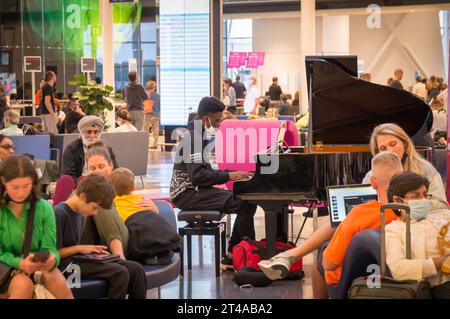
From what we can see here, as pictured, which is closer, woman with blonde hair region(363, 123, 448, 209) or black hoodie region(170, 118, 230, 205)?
woman with blonde hair region(363, 123, 448, 209)

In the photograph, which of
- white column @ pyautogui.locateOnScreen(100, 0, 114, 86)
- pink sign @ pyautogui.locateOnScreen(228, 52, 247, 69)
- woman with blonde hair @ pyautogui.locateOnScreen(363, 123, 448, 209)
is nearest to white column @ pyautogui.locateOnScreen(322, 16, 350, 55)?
pink sign @ pyautogui.locateOnScreen(228, 52, 247, 69)

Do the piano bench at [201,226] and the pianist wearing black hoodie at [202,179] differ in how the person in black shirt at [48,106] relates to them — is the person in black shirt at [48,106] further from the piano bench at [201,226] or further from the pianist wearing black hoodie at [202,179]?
the piano bench at [201,226]

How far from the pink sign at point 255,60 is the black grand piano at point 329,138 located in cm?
2147

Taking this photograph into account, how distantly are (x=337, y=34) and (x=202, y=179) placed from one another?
2251 cm

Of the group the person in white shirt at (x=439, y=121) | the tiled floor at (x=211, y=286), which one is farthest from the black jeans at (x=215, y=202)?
the person in white shirt at (x=439, y=121)

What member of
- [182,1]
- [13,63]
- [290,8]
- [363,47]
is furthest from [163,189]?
[363,47]

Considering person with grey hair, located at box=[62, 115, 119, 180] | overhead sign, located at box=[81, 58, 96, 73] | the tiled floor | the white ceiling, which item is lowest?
the tiled floor

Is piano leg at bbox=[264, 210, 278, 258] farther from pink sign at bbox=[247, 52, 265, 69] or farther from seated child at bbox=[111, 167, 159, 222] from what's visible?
pink sign at bbox=[247, 52, 265, 69]

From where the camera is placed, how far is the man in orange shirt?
4680 millimetres

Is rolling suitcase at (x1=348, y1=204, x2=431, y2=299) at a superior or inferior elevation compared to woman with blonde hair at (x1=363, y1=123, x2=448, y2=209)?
inferior

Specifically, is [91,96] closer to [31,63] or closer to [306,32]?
[31,63]

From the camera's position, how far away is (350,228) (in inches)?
184

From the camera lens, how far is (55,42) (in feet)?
79.7

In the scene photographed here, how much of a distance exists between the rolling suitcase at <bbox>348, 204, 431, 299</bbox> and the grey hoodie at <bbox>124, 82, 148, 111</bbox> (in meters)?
13.9
